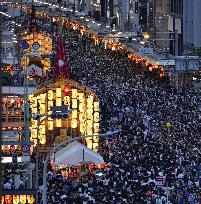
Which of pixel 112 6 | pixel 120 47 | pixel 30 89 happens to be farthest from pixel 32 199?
pixel 112 6

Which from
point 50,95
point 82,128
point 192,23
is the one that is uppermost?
point 192,23

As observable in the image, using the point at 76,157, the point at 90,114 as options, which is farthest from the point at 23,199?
the point at 90,114

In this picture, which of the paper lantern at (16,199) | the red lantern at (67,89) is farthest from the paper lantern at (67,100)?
the paper lantern at (16,199)

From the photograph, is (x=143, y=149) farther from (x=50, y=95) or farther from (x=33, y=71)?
(x=33, y=71)

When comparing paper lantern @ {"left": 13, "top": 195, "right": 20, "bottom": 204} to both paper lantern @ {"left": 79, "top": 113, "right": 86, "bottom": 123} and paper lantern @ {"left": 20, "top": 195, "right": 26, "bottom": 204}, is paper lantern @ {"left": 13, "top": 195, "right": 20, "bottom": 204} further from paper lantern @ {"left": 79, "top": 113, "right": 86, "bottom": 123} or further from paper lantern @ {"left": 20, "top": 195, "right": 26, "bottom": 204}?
paper lantern @ {"left": 79, "top": 113, "right": 86, "bottom": 123}

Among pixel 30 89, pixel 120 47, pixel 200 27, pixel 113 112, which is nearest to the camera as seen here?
pixel 30 89

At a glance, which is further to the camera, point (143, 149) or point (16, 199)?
point (143, 149)

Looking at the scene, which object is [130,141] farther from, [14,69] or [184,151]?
[14,69]

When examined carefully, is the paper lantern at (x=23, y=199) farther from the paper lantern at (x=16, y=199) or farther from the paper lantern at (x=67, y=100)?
the paper lantern at (x=67, y=100)
